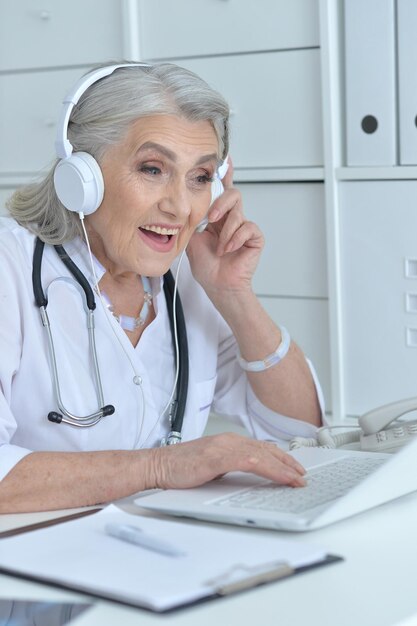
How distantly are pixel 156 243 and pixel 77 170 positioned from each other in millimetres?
171

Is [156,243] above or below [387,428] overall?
above

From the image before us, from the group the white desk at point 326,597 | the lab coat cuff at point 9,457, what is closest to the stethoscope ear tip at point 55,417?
the lab coat cuff at point 9,457

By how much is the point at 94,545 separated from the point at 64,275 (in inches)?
24.3

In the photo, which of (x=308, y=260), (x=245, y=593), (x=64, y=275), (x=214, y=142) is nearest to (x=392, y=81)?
(x=308, y=260)

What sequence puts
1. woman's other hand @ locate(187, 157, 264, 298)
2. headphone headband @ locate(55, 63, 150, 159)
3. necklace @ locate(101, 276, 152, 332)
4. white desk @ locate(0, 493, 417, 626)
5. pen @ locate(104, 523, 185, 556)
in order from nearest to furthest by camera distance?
1. white desk @ locate(0, 493, 417, 626)
2. pen @ locate(104, 523, 185, 556)
3. headphone headband @ locate(55, 63, 150, 159)
4. necklace @ locate(101, 276, 152, 332)
5. woman's other hand @ locate(187, 157, 264, 298)

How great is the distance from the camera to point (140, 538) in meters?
0.95

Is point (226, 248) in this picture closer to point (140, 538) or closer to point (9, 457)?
point (9, 457)

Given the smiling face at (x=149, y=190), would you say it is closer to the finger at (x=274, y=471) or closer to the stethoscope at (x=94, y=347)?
the stethoscope at (x=94, y=347)

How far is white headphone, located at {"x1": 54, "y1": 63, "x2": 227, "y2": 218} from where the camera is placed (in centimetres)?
146

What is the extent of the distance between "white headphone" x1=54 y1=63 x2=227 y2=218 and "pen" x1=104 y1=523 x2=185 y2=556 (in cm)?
61

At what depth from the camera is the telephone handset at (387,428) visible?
135cm

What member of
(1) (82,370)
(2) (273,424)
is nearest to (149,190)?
(1) (82,370)

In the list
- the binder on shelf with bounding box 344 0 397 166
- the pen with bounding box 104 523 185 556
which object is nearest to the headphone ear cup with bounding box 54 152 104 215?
the pen with bounding box 104 523 185 556

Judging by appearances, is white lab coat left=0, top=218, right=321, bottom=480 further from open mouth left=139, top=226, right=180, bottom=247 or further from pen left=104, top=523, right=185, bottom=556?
pen left=104, top=523, right=185, bottom=556
